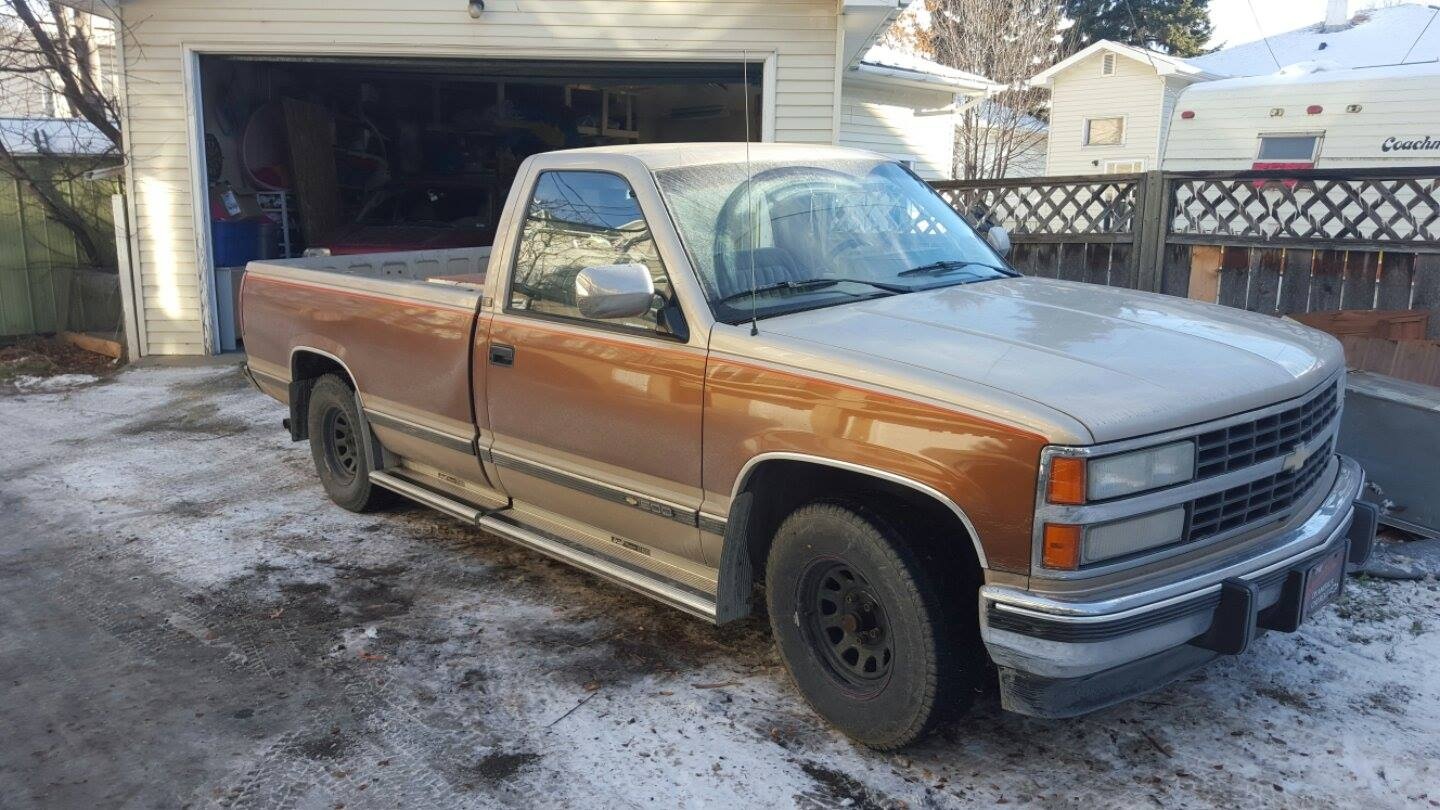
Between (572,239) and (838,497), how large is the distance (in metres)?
1.73

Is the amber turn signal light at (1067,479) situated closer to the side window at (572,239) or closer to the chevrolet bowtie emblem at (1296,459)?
the chevrolet bowtie emblem at (1296,459)

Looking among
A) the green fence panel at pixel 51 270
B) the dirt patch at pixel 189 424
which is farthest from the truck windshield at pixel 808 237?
the green fence panel at pixel 51 270

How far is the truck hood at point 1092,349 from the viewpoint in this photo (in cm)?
305

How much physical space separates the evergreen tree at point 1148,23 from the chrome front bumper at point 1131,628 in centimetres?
3474

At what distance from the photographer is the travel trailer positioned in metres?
12.5

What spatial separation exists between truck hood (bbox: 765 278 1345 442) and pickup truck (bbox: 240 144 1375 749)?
0.01 meters

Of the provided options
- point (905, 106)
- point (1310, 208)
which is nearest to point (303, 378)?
point (1310, 208)

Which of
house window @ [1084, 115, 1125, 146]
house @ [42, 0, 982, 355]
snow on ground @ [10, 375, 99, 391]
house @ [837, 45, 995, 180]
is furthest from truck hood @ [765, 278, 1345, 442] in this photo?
house window @ [1084, 115, 1125, 146]

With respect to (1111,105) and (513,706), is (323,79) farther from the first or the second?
(1111,105)

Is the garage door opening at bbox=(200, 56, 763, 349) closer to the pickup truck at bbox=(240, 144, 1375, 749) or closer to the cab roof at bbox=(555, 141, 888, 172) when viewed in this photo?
the cab roof at bbox=(555, 141, 888, 172)

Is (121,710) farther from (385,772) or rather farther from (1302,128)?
(1302,128)

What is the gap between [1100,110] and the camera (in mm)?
25734

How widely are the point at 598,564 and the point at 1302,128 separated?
41.7 ft

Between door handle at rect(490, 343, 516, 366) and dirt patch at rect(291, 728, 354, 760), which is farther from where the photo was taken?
door handle at rect(490, 343, 516, 366)
